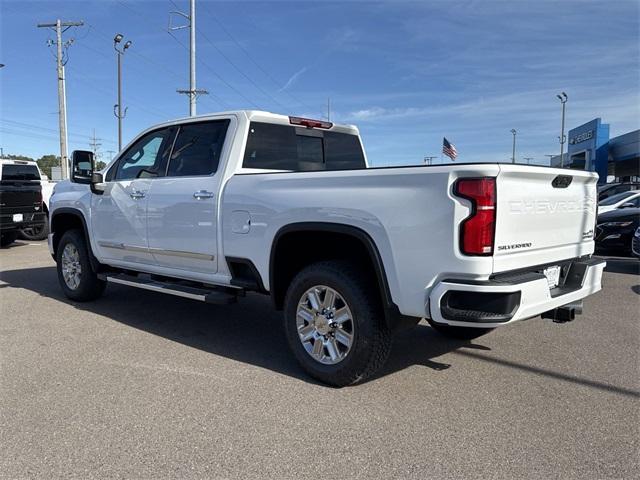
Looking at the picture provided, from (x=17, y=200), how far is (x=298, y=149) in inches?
371

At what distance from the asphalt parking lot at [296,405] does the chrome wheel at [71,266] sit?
92 centimetres

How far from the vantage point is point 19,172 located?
42.4 feet

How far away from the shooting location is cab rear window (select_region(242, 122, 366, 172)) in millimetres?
4949

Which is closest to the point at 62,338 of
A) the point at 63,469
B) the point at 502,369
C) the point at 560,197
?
the point at 63,469

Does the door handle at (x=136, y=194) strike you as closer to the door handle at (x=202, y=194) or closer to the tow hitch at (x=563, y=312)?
the door handle at (x=202, y=194)

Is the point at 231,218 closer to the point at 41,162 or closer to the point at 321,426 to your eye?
the point at 321,426

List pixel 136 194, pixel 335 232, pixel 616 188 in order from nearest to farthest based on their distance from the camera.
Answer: pixel 335 232, pixel 136 194, pixel 616 188

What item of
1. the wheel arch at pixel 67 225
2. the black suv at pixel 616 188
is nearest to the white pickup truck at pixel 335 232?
the wheel arch at pixel 67 225

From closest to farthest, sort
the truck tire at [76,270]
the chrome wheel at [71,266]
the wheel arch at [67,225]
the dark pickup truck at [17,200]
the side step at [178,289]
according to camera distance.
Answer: the side step at [178,289], the wheel arch at [67,225], the truck tire at [76,270], the chrome wheel at [71,266], the dark pickup truck at [17,200]

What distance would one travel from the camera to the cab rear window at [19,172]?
1252 cm

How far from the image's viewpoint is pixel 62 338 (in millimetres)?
5066

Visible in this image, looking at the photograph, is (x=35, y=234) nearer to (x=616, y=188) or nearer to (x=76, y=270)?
(x=76, y=270)

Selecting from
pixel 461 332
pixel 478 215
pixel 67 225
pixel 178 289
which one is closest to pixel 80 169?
pixel 67 225

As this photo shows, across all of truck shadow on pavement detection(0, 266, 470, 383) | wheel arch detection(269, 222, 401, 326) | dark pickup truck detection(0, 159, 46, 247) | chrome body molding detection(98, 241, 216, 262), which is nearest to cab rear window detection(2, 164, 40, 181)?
dark pickup truck detection(0, 159, 46, 247)
